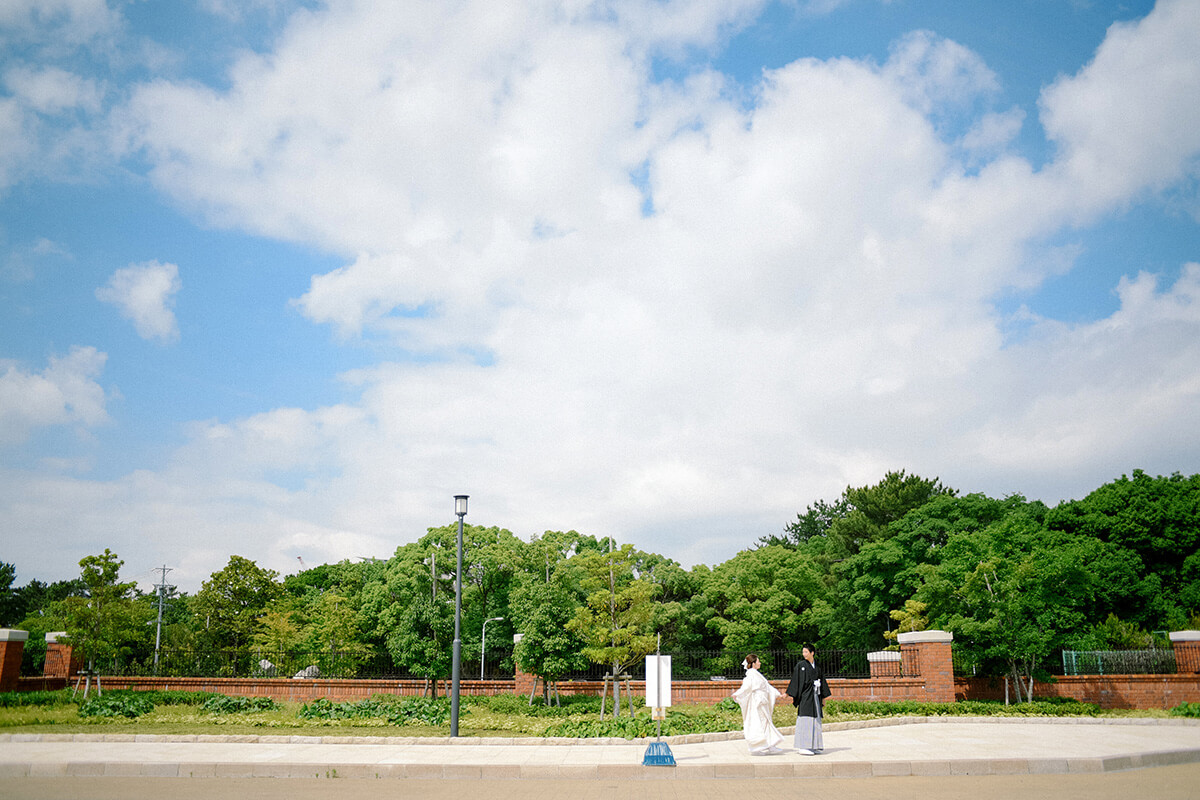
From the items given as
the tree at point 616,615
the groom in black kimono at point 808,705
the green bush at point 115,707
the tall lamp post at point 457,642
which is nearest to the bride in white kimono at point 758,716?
the groom in black kimono at point 808,705

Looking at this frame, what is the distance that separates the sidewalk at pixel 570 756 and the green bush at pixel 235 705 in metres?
5.19

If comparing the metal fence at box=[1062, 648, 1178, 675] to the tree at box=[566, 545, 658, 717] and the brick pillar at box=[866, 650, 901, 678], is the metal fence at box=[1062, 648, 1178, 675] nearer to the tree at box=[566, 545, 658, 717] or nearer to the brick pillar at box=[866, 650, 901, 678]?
the brick pillar at box=[866, 650, 901, 678]

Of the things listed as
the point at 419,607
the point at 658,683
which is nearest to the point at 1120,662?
the point at 658,683

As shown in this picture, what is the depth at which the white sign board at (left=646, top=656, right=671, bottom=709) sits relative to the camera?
11.7 m

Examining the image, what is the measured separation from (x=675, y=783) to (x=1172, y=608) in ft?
108

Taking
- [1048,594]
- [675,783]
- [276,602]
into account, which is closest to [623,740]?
[675,783]

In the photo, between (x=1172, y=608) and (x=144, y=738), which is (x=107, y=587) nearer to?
(x=144, y=738)

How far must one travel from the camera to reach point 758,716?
510 inches

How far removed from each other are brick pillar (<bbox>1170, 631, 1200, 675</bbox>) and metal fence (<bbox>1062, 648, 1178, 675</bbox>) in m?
0.30

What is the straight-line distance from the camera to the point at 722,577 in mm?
40500

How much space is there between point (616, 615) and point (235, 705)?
390 inches

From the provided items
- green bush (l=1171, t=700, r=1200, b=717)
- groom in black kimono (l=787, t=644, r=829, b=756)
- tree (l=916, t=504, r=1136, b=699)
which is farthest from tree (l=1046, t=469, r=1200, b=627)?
groom in black kimono (l=787, t=644, r=829, b=756)

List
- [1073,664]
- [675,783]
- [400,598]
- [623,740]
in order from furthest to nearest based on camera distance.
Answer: [400,598]
[1073,664]
[623,740]
[675,783]

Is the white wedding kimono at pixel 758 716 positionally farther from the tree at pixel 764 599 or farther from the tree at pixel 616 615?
the tree at pixel 764 599
